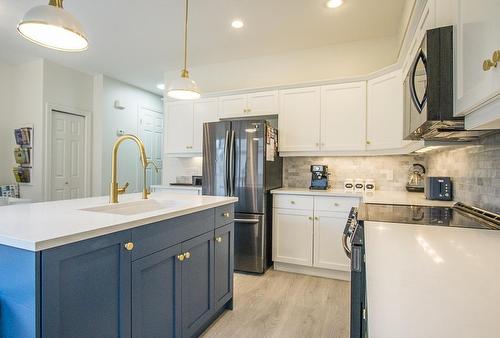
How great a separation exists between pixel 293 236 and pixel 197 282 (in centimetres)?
163

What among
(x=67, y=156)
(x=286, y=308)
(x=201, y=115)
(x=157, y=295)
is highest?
(x=201, y=115)

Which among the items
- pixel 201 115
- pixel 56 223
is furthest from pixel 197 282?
pixel 201 115

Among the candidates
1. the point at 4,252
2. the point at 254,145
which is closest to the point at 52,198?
the point at 254,145

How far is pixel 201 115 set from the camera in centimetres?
407

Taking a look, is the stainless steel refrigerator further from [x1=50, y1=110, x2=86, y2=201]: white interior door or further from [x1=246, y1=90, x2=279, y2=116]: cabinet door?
[x1=50, y1=110, x2=86, y2=201]: white interior door

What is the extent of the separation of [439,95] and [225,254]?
1720 millimetres

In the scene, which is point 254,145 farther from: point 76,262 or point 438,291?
point 438,291

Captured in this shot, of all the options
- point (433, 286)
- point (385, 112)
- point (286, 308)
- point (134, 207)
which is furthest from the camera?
point (385, 112)

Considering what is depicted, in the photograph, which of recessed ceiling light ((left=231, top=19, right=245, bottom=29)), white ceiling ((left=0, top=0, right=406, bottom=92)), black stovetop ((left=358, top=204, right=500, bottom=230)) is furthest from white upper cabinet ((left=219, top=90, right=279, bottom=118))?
black stovetop ((left=358, top=204, right=500, bottom=230))

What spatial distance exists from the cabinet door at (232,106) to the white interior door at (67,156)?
8.98 feet

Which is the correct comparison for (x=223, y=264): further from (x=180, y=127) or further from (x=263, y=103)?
(x=180, y=127)

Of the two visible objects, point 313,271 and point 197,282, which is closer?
point 197,282

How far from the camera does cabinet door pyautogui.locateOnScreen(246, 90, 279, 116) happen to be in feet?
11.8

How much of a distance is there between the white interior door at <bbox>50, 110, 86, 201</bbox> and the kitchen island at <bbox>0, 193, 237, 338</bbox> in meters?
3.37
